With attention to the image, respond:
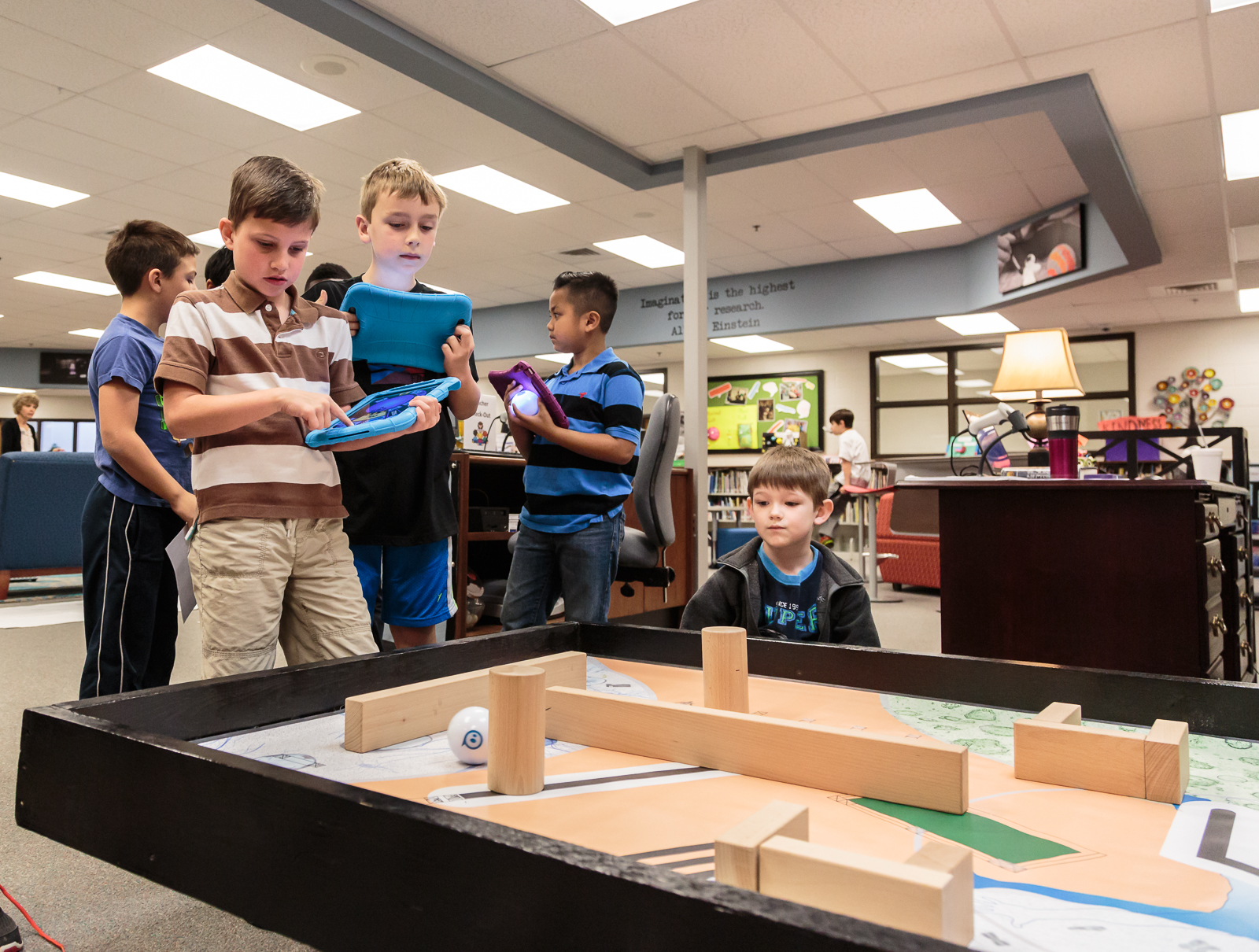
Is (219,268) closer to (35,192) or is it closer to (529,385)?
(529,385)

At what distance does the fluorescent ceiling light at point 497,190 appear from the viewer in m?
5.27

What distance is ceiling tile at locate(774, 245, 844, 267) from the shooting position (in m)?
7.03

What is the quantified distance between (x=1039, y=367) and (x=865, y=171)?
2.54 meters

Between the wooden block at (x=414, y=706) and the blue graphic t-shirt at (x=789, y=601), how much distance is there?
0.66m

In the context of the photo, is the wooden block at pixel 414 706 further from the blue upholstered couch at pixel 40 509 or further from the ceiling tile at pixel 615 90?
the blue upholstered couch at pixel 40 509

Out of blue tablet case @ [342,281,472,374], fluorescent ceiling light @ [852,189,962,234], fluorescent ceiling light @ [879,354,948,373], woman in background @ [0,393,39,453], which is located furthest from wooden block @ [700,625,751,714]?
fluorescent ceiling light @ [879,354,948,373]

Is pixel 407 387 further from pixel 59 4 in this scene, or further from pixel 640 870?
pixel 59 4

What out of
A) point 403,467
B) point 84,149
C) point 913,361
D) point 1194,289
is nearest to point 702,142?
point 84,149

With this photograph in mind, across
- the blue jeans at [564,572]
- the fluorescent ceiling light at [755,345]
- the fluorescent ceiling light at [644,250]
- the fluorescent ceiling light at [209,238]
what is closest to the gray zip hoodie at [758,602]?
the blue jeans at [564,572]

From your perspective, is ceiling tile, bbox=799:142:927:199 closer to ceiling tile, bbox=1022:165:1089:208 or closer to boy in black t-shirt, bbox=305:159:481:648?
ceiling tile, bbox=1022:165:1089:208

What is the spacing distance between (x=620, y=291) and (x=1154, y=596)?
6680mm

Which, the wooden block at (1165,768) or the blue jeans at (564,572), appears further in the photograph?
the blue jeans at (564,572)

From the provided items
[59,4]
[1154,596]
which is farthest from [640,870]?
[59,4]

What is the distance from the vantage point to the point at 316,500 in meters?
1.21
